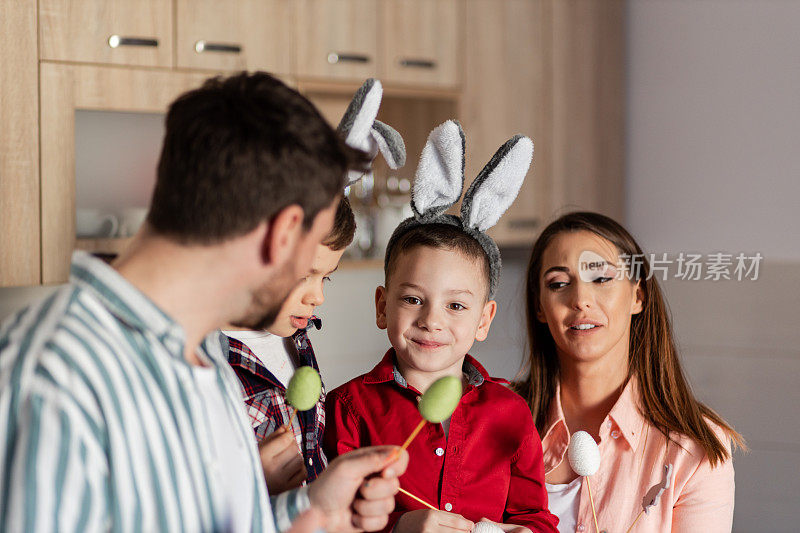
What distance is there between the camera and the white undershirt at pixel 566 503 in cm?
147

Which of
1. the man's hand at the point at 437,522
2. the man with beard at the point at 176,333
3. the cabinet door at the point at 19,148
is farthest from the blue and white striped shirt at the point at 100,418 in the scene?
the cabinet door at the point at 19,148

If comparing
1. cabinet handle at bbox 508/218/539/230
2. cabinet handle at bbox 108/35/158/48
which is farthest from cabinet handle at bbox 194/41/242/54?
cabinet handle at bbox 508/218/539/230

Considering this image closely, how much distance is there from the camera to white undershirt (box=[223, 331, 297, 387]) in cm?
142

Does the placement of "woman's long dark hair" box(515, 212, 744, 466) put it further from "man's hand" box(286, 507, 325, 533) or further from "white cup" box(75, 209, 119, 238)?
"white cup" box(75, 209, 119, 238)

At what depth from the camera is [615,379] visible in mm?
1607

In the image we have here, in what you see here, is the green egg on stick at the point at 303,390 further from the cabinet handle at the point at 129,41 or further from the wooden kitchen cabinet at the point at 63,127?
the cabinet handle at the point at 129,41

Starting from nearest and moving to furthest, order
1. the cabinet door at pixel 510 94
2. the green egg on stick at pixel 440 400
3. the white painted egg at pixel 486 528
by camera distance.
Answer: the green egg on stick at pixel 440 400
the white painted egg at pixel 486 528
the cabinet door at pixel 510 94

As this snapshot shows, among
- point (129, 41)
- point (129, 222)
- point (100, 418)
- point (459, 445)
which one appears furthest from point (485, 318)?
point (129, 41)

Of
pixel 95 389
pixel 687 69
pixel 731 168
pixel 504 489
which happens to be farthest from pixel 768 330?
pixel 95 389

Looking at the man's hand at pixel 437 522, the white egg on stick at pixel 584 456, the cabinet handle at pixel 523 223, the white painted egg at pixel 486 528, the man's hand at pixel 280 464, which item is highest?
the cabinet handle at pixel 523 223

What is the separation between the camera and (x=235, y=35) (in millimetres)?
2418

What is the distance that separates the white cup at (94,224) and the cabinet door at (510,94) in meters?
1.18

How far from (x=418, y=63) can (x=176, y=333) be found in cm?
213

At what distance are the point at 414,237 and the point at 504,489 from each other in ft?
1.38
